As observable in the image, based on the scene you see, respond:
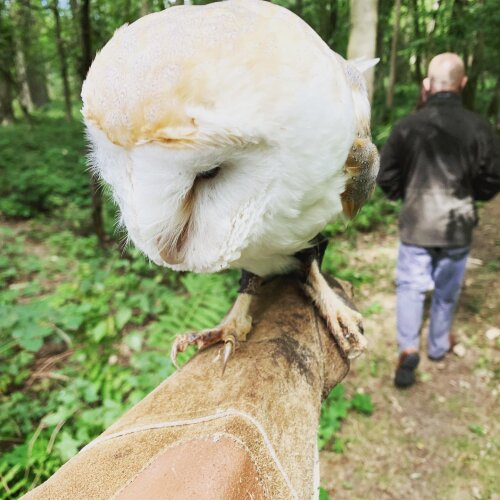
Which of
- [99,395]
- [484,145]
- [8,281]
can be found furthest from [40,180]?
[484,145]

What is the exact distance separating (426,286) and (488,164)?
90 centimetres

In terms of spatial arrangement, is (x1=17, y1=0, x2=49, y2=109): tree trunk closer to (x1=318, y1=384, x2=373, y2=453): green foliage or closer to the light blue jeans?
the light blue jeans

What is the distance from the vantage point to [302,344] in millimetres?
1267

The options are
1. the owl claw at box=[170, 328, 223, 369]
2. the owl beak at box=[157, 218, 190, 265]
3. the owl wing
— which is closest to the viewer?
the owl beak at box=[157, 218, 190, 265]

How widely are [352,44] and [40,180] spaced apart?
4452 millimetres

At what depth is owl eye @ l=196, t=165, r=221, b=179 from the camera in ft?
2.46

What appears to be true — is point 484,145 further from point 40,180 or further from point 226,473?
point 40,180

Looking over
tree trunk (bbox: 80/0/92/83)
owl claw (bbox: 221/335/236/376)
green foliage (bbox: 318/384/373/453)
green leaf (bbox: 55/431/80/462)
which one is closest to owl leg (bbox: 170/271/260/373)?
owl claw (bbox: 221/335/236/376)

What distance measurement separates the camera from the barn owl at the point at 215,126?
653 millimetres

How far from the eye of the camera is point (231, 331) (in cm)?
133

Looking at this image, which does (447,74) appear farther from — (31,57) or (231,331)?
(31,57)

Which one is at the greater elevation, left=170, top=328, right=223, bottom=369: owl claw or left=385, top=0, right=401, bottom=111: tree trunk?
left=385, top=0, right=401, bottom=111: tree trunk

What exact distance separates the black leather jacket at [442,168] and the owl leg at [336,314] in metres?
1.59

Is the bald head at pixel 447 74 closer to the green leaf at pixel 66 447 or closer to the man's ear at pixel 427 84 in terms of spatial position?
the man's ear at pixel 427 84
